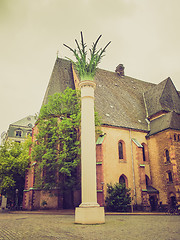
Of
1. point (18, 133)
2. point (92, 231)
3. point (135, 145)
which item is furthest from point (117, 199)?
point (18, 133)

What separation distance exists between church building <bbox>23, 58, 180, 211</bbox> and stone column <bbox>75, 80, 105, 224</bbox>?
9.93 metres

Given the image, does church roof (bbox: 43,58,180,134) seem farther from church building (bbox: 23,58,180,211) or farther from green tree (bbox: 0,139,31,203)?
green tree (bbox: 0,139,31,203)

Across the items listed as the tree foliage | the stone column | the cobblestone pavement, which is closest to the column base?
the stone column

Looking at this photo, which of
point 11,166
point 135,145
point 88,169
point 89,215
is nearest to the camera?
point 89,215

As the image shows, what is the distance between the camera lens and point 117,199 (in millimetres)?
21812

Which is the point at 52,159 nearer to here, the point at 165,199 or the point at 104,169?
the point at 104,169

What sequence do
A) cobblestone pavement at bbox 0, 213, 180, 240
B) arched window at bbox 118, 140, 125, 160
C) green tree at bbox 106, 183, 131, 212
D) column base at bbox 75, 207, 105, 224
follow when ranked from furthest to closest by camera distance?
arched window at bbox 118, 140, 125, 160
green tree at bbox 106, 183, 131, 212
column base at bbox 75, 207, 105, 224
cobblestone pavement at bbox 0, 213, 180, 240

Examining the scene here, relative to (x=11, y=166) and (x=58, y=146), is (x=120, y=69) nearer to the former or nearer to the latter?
(x=58, y=146)

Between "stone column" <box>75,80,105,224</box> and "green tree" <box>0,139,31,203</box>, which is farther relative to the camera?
"green tree" <box>0,139,31,203</box>

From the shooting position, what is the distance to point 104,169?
23.8 metres

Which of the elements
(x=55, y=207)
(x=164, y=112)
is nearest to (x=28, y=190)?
(x=55, y=207)

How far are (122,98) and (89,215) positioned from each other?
23.1 m

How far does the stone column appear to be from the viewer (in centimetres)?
1177

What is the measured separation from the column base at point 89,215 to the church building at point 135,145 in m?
10.5
